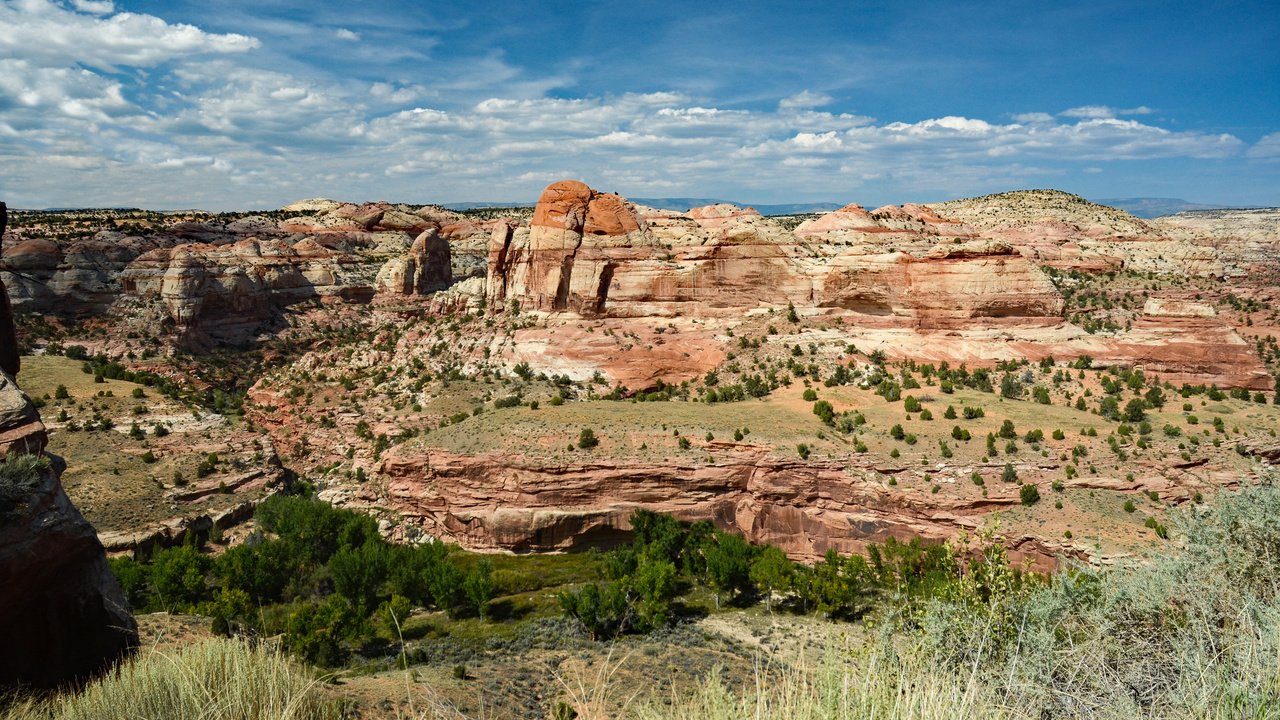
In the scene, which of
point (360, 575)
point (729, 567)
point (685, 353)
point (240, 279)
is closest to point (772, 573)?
point (729, 567)

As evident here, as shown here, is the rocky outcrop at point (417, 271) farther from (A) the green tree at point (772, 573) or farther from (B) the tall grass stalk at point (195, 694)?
(B) the tall grass stalk at point (195, 694)

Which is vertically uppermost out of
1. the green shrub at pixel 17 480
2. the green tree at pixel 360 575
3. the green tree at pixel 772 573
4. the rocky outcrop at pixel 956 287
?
the rocky outcrop at pixel 956 287

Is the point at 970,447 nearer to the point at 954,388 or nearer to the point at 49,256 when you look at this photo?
the point at 954,388

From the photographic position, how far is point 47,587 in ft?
28.6

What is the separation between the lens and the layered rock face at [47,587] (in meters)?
8.12

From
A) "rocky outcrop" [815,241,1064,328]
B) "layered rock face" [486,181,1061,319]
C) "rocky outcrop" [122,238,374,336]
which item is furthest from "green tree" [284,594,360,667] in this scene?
"rocky outcrop" [122,238,374,336]

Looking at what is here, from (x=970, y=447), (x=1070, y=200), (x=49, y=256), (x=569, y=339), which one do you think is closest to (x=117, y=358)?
(x=49, y=256)

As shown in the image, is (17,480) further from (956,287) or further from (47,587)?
(956,287)

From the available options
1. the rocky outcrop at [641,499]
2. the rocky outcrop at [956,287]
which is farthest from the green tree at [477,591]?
the rocky outcrop at [956,287]

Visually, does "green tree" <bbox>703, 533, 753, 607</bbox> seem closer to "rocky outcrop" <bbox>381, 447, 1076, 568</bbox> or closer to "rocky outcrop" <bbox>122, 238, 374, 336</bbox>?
"rocky outcrop" <bbox>381, 447, 1076, 568</bbox>

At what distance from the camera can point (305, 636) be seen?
19125mm

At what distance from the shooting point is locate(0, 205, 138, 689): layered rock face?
8.12 meters

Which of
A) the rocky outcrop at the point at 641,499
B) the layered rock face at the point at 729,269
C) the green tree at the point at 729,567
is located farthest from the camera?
the layered rock face at the point at 729,269

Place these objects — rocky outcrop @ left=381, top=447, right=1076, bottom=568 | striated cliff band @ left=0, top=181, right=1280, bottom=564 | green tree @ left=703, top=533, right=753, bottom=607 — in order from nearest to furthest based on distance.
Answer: green tree @ left=703, top=533, right=753, bottom=607, rocky outcrop @ left=381, top=447, right=1076, bottom=568, striated cliff band @ left=0, top=181, right=1280, bottom=564
